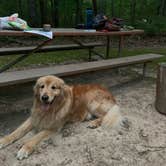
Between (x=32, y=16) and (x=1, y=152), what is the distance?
33.8 ft

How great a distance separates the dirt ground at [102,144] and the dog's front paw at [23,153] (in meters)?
0.04

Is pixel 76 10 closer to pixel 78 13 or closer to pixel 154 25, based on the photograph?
pixel 78 13

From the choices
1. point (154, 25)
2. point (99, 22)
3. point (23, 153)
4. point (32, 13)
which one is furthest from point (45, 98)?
point (154, 25)

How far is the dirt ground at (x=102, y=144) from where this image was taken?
3018mm

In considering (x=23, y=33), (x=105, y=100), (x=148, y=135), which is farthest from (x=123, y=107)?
(x=23, y=33)

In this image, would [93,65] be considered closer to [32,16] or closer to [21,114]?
[21,114]

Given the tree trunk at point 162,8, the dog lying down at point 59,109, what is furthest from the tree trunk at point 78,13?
the dog lying down at point 59,109

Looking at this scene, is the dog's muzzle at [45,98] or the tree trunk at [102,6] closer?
the dog's muzzle at [45,98]

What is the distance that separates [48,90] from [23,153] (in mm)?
700

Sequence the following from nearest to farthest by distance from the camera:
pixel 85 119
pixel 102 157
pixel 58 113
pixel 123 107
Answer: pixel 102 157
pixel 58 113
pixel 85 119
pixel 123 107

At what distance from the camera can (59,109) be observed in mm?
3549

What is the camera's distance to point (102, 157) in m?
3.09

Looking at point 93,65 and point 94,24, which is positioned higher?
point 94,24

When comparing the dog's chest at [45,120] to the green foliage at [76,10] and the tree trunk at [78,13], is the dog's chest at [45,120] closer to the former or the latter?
the green foliage at [76,10]
